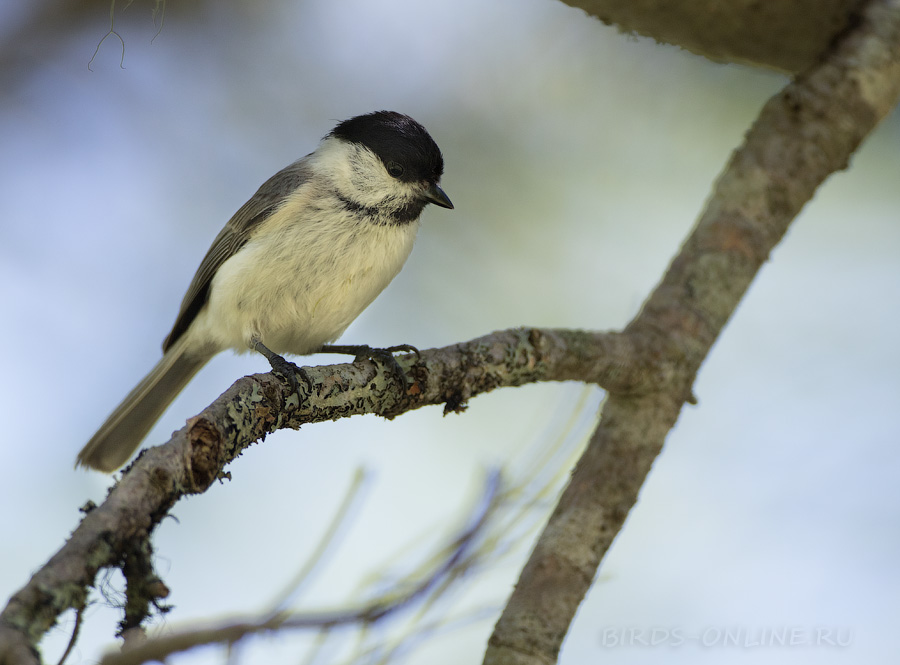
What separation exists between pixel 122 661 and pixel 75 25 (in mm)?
2838

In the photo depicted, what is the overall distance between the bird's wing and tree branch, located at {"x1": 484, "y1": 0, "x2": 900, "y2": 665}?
1311mm

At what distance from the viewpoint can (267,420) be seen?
1.46 meters

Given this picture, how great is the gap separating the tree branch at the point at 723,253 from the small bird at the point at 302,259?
34.9 inches

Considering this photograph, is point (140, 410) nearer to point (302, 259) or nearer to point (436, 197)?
point (302, 259)

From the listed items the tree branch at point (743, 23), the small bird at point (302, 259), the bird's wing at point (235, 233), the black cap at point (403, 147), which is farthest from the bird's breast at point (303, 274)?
the tree branch at point (743, 23)

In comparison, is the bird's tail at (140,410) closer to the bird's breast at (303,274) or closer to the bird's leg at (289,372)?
the bird's breast at (303,274)

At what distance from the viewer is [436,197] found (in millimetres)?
2629

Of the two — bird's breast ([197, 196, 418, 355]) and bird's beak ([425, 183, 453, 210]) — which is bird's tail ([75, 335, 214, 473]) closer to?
bird's breast ([197, 196, 418, 355])

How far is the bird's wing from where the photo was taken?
2602mm

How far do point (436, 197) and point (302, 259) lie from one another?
1.83 feet

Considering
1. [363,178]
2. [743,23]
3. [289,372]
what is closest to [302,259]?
[363,178]

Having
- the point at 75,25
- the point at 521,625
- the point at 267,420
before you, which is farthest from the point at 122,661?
the point at 75,25

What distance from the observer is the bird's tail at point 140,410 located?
2.68 meters

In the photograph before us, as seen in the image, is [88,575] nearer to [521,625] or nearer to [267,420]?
[267,420]
